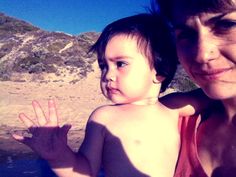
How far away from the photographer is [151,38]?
2.64m

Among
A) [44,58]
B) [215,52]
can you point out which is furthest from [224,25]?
[44,58]

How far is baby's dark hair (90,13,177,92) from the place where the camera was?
2.62m

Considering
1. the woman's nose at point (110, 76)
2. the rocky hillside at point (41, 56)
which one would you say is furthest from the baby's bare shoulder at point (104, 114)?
the rocky hillside at point (41, 56)

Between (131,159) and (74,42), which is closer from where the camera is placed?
(131,159)

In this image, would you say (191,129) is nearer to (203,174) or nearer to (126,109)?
(203,174)

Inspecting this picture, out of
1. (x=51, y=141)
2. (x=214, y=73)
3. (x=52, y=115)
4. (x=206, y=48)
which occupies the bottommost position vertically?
(x=51, y=141)

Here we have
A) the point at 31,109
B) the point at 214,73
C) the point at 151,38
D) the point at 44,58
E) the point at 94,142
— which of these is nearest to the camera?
the point at 214,73

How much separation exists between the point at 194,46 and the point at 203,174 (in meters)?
0.67

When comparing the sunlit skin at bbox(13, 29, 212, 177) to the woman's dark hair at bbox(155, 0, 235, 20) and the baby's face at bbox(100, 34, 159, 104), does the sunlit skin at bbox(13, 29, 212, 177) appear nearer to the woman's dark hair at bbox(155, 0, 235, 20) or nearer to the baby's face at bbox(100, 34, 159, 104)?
the baby's face at bbox(100, 34, 159, 104)

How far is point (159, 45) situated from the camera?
265cm

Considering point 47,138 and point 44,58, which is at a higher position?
point 44,58

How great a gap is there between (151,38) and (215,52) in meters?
0.91

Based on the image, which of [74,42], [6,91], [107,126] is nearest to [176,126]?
[107,126]

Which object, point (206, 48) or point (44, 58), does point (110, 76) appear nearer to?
point (206, 48)
